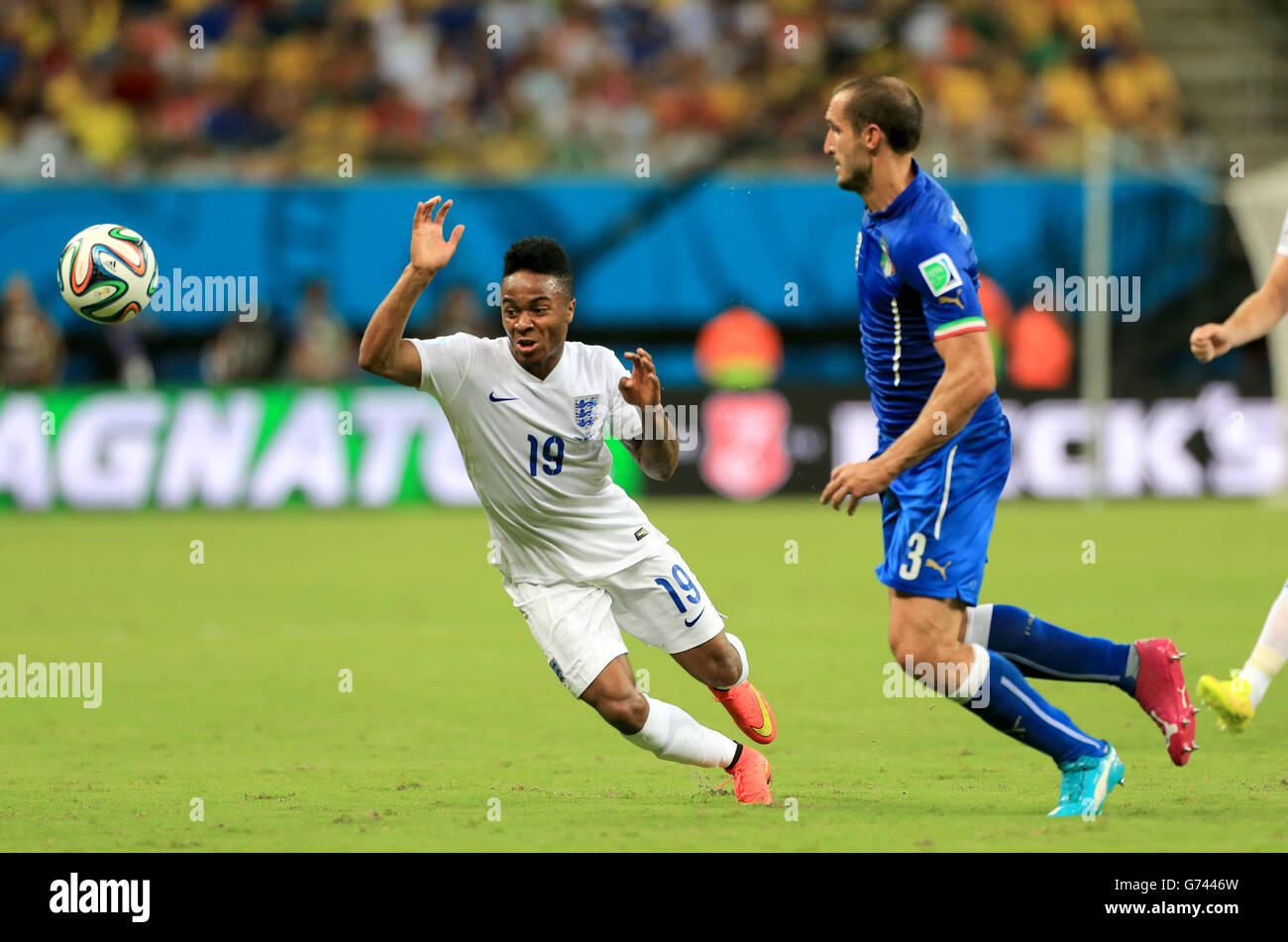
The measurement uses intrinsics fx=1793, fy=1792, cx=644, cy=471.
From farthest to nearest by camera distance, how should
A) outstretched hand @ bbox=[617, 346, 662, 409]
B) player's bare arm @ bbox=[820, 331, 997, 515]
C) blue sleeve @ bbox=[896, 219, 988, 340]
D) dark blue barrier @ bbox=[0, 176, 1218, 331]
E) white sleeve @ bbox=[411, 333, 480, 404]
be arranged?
1. dark blue barrier @ bbox=[0, 176, 1218, 331]
2. white sleeve @ bbox=[411, 333, 480, 404]
3. outstretched hand @ bbox=[617, 346, 662, 409]
4. blue sleeve @ bbox=[896, 219, 988, 340]
5. player's bare arm @ bbox=[820, 331, 997, 515]

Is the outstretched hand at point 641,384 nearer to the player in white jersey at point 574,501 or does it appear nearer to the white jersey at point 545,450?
the player in white jersey at point 574,501

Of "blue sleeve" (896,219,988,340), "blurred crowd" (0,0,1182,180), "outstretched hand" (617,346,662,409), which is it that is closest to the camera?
"blue sleeve" (896,219,988,340)

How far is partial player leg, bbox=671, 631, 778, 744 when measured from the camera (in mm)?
6840

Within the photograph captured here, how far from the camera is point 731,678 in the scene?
6934 millimetres

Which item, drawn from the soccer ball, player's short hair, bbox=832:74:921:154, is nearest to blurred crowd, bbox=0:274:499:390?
the soccer ball

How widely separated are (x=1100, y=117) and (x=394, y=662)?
15.7 metres

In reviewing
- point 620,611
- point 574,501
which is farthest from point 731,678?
point 574,501

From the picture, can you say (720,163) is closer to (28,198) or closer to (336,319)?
(336,319)

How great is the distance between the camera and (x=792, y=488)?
66.0 ft

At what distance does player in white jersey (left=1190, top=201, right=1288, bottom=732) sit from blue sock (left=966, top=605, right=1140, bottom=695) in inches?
14.9

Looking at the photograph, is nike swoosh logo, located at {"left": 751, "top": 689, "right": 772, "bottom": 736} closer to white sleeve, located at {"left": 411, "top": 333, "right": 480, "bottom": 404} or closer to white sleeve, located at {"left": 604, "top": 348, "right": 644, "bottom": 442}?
white sleeve, located at {"left": 604, "top": 348, "right": 644, "bottom": 442}

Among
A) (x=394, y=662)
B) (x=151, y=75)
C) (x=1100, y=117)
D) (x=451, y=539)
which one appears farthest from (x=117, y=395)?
(x=1100, y=117)

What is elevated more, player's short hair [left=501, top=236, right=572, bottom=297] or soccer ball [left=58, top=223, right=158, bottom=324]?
soccer ball [left=58, top=223, right=158, bottom=324]

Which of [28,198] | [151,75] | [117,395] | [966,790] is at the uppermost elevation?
[151,75]
